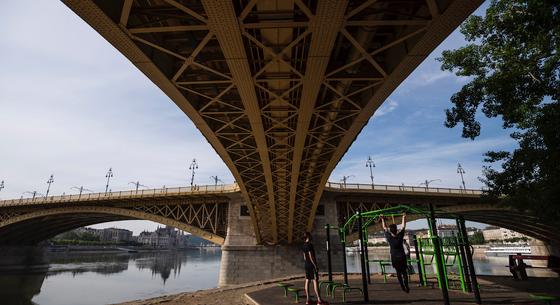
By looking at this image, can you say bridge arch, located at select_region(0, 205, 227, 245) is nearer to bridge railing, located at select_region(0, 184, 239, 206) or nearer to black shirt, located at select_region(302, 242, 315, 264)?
bridge railing, located at select_region(0, 184, 239, 206)

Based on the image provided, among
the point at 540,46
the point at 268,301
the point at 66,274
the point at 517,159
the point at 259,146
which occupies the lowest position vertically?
the point at 66,274

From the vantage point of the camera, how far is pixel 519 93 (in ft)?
41.0

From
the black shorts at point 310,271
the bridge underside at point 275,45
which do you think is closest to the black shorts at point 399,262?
the black shorts at point 310,271

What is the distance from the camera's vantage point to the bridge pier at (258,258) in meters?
30.9

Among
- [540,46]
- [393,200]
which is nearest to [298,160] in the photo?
[540,46]

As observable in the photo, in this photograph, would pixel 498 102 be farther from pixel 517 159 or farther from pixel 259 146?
pixel 259 146

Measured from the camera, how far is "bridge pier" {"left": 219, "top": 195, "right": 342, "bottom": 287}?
30891 millimetres

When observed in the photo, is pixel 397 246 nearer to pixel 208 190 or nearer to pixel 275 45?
pixel 275 45

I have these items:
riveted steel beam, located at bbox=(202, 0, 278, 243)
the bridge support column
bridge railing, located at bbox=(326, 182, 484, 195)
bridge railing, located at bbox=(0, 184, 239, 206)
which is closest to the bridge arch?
bridge railing, located at bbox=(0, 184, 239, 206)

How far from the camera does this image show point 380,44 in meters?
8.70

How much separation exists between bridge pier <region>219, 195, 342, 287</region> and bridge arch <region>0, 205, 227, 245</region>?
8.15ft

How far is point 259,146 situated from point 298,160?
243 cm

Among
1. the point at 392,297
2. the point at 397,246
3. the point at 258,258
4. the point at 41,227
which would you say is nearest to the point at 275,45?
the point at 397,246

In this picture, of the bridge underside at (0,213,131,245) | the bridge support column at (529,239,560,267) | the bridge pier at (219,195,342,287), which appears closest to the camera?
the bridge pier at (219,195,342,287)
